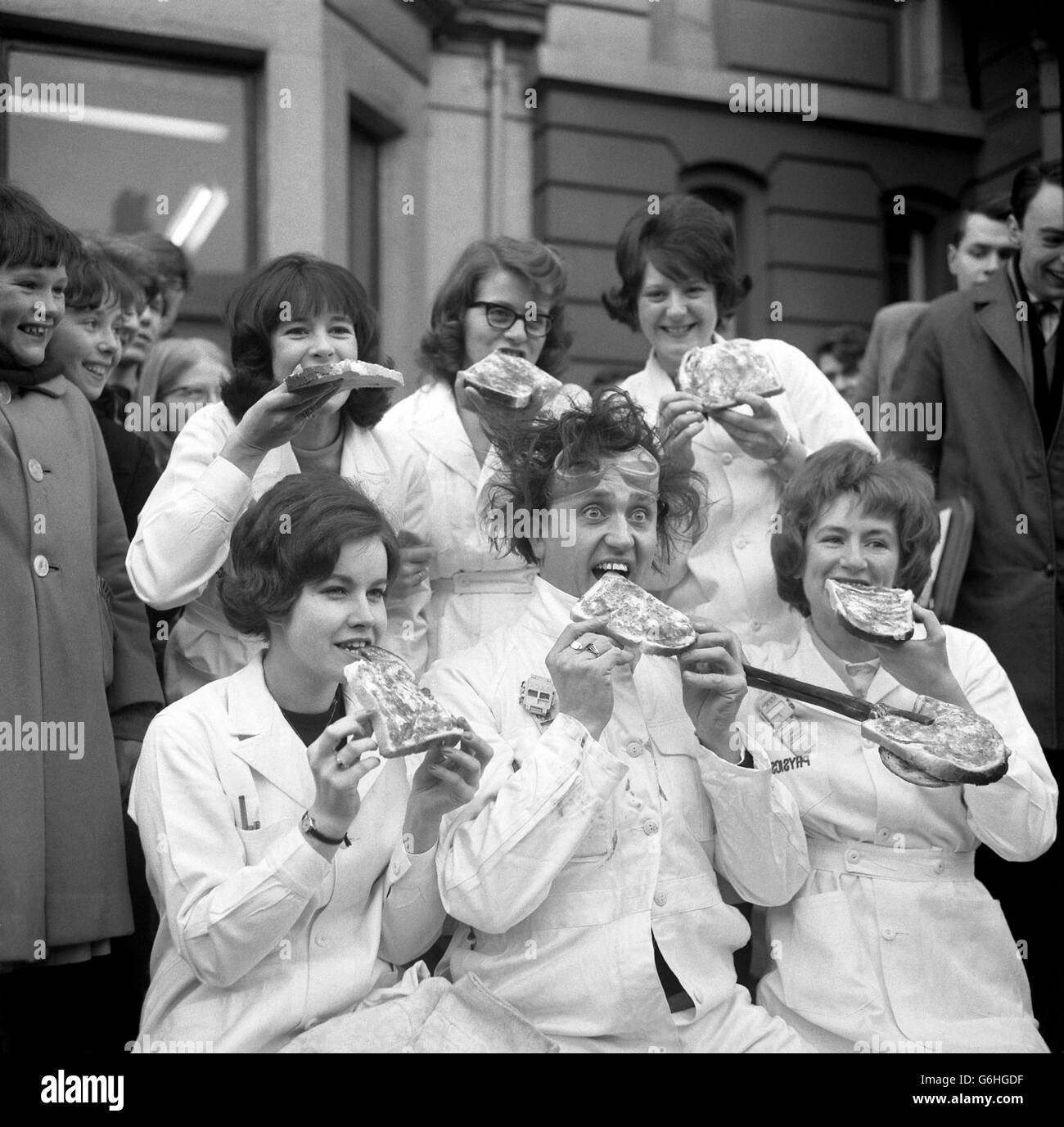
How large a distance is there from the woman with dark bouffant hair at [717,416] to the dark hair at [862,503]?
245 millimetres

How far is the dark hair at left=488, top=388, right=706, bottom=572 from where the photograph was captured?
3809 millimetres

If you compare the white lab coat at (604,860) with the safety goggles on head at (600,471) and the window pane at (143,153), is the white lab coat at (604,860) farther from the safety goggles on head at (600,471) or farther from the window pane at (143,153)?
the window pane at (143,153)

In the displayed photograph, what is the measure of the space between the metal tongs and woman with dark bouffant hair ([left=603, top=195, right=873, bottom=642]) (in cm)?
55

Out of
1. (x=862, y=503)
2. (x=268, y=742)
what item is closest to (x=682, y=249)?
(x=862, y=503)

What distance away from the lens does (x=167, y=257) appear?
6078 mm

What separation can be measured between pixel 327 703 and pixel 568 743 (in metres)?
0.60

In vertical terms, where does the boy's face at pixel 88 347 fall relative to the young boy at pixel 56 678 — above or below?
above

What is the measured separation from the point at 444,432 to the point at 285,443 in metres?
0.76

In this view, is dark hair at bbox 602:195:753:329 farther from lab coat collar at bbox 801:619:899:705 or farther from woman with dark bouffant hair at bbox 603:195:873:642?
lab coat collar at bbox 801:619:899:705

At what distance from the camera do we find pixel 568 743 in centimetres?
331

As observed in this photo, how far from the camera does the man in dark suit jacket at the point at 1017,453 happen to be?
484 centimetres

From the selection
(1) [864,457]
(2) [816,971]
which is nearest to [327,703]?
(2) [816,971]

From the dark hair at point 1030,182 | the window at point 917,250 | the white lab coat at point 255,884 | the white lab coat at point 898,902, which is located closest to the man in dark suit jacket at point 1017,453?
the dark hair at point 1030,182
